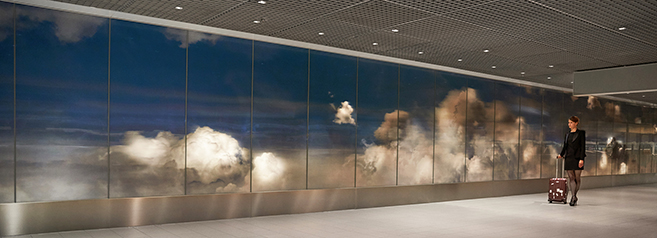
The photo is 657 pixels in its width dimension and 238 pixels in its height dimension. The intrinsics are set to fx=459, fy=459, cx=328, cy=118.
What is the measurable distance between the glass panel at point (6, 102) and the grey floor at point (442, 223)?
2.72 feet

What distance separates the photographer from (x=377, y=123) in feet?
31.4

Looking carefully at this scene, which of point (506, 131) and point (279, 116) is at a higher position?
point (279, 116)

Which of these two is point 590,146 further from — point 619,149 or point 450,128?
point 450,128

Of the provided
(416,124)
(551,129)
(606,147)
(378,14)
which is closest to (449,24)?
(378,14)

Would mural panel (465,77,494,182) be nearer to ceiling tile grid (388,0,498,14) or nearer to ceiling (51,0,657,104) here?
ceiling (51,0,657,104)

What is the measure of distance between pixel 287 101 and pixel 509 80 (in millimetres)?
6979

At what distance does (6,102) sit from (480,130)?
387 inches

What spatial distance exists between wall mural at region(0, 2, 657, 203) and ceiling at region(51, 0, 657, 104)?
49cm

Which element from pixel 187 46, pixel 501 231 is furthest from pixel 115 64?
pixel 501 231

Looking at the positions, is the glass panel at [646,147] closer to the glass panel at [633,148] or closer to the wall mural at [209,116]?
the glass panel at [633,148]

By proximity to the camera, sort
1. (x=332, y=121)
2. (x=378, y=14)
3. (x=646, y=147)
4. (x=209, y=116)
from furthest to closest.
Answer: (x=646, y=147), (x=332, y=121), (x=209, y=116), (x=378, y=14)

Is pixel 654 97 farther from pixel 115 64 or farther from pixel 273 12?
pixel 115 64

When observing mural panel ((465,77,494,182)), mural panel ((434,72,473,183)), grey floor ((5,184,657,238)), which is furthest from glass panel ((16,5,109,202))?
mural panel ((465,77,494,182))

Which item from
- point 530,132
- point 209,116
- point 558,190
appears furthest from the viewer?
point 530,132
